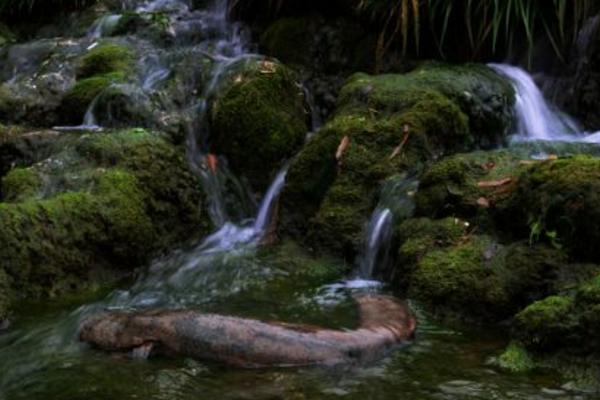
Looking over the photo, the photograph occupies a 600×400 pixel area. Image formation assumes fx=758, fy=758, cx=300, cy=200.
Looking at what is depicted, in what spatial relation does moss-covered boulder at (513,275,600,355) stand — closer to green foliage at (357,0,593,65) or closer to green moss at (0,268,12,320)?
green moss at (0,268,12,320)

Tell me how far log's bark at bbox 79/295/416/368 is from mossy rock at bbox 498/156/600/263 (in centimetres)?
109

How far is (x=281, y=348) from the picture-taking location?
3.93 metres

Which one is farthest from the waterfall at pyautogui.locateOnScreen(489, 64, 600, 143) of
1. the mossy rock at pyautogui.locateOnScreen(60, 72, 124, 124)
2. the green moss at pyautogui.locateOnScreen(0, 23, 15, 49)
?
the green moss at pyautogui.locateOnScreen(0, 23, 15, 49)

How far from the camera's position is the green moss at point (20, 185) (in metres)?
6.25

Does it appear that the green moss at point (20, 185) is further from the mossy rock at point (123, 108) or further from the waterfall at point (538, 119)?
the waterfall at point (538, 119)

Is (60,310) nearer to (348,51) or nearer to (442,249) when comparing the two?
(442,249)

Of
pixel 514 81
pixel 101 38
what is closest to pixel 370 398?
pixel 514 81

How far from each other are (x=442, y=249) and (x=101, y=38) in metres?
6.66

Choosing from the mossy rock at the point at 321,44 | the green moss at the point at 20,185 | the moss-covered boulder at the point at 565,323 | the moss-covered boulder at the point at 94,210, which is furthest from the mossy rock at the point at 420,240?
the mossy rock at the point at 321,44

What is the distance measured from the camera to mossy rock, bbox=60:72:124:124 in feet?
26.9

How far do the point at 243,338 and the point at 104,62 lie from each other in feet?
19.3

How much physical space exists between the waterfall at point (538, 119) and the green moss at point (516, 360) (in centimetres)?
357

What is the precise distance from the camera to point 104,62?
900cm

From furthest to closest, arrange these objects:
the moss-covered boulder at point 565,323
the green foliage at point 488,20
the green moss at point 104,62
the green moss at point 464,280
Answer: the green moss at point 104,62 < the green foliage at point 488,20 < the green moss at point 464,280 < the moss-covered boulder at point 565,323
